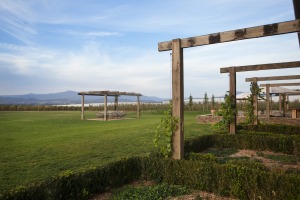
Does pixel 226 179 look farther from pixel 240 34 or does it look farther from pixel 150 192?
pixel 240 34

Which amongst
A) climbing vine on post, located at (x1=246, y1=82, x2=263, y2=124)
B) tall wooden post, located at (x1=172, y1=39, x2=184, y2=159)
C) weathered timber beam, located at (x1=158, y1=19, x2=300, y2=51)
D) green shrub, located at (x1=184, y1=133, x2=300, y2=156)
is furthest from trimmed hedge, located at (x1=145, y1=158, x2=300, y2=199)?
climbing vine on post, located at (x1=246, y1=82, x2=263, y2=124)

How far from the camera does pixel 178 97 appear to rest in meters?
4.97

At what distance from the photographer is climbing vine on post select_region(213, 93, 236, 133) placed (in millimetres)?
9252

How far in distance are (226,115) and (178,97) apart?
5.08 meters

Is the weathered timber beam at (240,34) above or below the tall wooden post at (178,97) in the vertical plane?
above

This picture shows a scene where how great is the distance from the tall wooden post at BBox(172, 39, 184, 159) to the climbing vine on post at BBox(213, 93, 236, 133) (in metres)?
4.70

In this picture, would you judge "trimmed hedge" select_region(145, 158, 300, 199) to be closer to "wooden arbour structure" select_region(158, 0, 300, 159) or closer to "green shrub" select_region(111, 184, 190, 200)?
"green shrub" select_region(111, 184, 190, 200)

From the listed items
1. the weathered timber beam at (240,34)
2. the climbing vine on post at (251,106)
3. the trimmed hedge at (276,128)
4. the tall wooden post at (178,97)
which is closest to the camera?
the weathered timber beam at (240,34)

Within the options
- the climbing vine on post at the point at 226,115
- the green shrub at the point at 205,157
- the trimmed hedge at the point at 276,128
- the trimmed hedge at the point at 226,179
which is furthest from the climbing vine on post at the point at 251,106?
the trimmed hedge at the point at 226,179

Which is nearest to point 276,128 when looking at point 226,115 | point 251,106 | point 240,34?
point 251,106

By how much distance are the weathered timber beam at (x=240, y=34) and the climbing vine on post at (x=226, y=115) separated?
505 cm

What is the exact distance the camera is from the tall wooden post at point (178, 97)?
4949 mm

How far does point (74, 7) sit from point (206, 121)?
10.3 m

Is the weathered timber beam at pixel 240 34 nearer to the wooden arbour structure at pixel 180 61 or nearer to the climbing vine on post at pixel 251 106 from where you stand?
the wooden arbour structure at pixel 180 61
